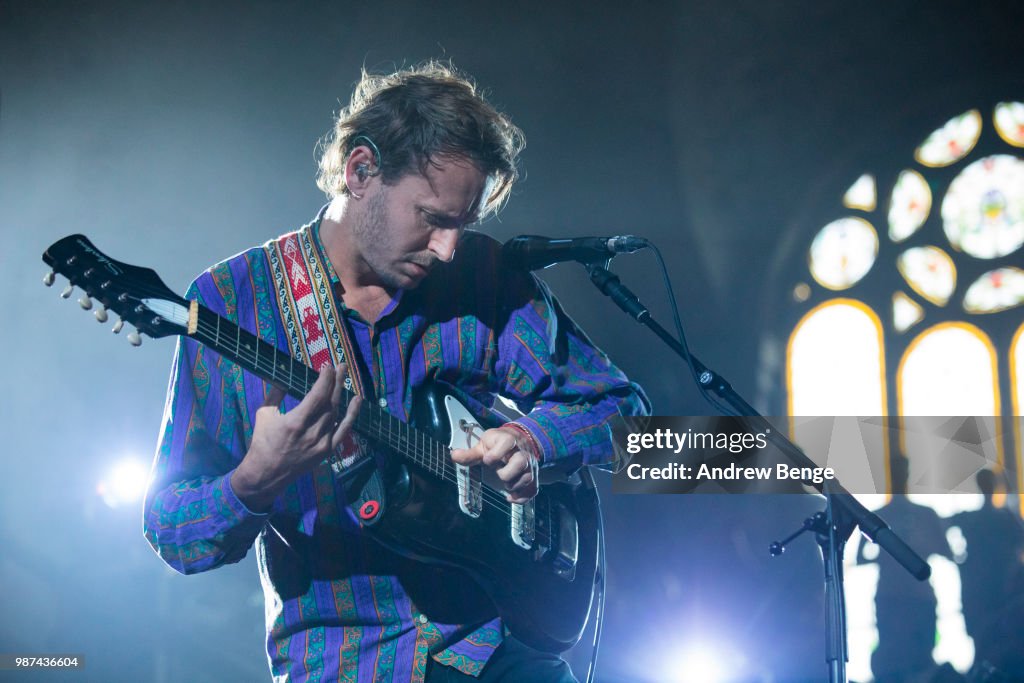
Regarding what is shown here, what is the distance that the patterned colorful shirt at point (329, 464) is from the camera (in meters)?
1.40

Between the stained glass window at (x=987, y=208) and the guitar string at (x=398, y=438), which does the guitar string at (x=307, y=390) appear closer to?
the guitar string at (x=398, y=438)

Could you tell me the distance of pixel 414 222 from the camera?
167 cm

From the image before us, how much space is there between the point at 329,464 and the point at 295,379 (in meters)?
0.17

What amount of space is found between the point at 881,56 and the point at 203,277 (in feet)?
9.15

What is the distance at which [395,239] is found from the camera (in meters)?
1.67

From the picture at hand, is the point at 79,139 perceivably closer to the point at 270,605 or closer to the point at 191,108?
the point at 191,108

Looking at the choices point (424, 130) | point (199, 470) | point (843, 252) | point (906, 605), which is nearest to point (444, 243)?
point (424, 130)

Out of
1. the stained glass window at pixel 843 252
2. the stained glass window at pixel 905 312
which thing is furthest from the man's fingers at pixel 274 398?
the stained glass window at pixel 905 312

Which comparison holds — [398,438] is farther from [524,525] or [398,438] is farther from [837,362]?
[837,362]

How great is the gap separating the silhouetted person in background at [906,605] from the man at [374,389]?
73.7 inches

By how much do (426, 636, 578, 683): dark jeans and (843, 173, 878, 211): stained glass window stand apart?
7.60 ft

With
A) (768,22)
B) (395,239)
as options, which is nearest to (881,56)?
(768,22)

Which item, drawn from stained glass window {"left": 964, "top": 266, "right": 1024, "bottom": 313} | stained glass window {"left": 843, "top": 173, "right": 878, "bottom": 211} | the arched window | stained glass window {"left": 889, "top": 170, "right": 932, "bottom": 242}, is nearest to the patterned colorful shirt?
the arched window

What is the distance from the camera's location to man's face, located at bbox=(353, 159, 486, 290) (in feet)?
5.48
